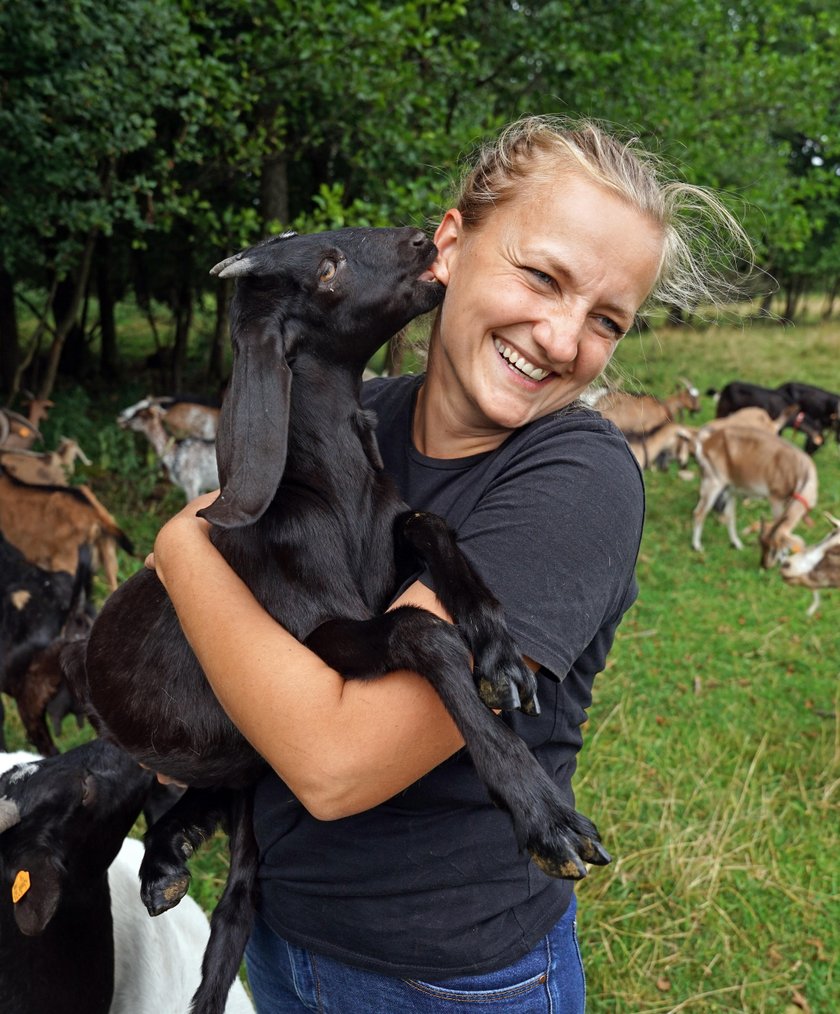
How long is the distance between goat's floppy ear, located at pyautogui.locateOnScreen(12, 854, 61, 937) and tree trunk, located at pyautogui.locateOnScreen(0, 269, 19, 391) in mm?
A: 10853

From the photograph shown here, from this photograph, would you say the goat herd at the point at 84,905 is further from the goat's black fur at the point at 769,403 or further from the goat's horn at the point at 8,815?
the goat's black fur at the point at 769,403

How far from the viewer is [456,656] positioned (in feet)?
4.67

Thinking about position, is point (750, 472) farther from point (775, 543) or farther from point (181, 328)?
point (181, 328)

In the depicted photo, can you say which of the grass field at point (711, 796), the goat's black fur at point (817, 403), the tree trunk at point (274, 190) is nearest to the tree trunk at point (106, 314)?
the tree trunk at point (274, 190)

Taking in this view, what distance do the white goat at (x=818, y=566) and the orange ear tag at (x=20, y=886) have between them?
5.23m

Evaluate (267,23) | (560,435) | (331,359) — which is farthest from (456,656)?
(267,23)

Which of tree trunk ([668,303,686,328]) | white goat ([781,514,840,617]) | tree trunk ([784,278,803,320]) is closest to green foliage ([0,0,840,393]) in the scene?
tree trunk ([668,303,686,328])

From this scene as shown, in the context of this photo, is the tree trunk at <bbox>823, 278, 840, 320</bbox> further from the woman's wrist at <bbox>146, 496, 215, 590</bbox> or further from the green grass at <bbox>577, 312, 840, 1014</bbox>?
the woman's wrist at <bbox>146, 496, 215, 590</bbox>

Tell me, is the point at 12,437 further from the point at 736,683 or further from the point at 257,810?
the point at 257,810

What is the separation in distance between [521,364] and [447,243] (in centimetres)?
45

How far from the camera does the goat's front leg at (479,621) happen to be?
1.40m

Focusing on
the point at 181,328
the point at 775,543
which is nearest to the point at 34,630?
the point at 775,543

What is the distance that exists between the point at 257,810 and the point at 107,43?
5.91 metres

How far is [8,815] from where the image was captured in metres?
2.31
